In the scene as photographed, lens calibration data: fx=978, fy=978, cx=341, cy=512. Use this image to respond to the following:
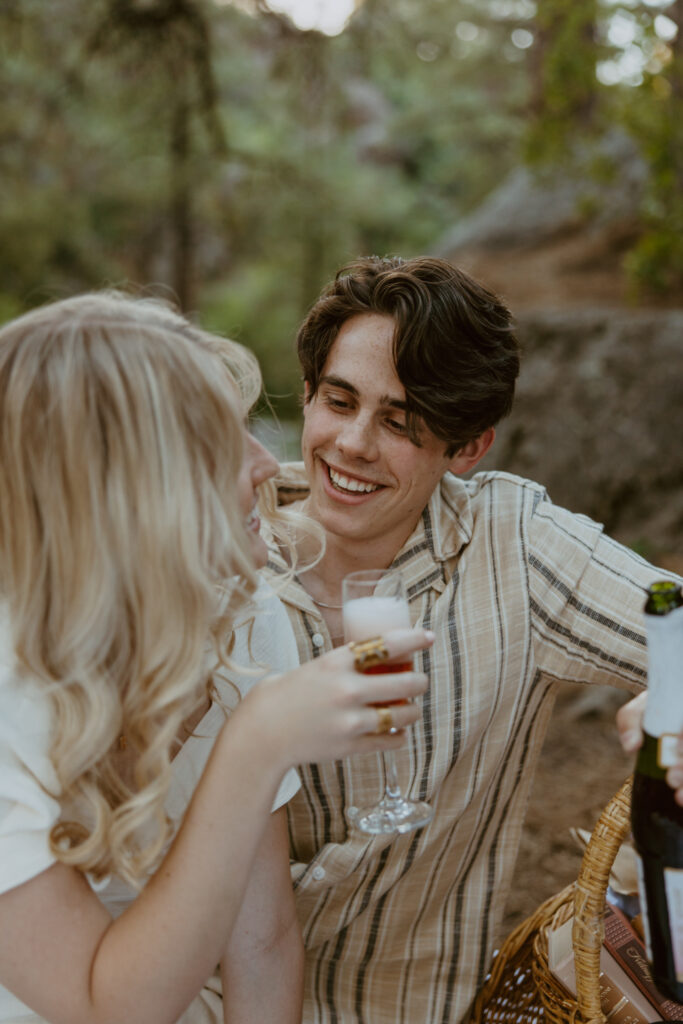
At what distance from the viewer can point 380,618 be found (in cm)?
170

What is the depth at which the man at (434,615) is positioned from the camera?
232 centimetres

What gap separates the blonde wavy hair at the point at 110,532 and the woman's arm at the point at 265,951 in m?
0.43

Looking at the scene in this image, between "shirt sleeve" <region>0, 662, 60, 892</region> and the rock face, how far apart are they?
4511 mm

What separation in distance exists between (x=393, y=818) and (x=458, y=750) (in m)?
0.53

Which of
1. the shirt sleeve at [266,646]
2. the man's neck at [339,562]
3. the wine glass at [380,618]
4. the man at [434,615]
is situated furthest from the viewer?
the man's neck at [339,562]

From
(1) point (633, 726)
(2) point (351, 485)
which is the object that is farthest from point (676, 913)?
(2) point (351, 485)

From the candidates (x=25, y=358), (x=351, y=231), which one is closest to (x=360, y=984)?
(x=25, y=358)

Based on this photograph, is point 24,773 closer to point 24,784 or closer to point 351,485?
point 24,784

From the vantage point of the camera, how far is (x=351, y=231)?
1497 centimetres

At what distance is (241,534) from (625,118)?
449 centimetres

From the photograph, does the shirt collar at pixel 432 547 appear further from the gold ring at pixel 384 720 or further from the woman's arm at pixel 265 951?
the gold ring at pixel 384 720

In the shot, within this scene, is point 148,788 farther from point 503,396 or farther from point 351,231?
point 351,231

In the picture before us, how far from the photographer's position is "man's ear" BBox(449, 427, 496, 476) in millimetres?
2615

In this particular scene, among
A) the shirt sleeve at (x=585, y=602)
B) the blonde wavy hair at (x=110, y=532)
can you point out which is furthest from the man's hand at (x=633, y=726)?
the blonde wavy hair at (x=110, y=532)
